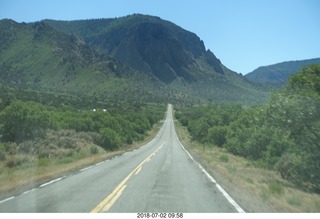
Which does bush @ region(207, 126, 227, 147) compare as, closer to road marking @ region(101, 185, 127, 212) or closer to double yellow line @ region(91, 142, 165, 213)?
double yellow line @ region(91, 142, 165, 213)

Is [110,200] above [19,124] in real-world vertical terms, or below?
below

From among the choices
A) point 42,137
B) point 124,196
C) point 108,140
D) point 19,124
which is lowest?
point 108,140

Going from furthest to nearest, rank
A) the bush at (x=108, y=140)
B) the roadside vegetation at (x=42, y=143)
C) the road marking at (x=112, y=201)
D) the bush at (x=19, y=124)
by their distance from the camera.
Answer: the bush at (x=108, y=140) → the bush at (x=19, y=124) → the roadside vegetation at (x=42, y=143) → the road marking at (x=112, y=201)

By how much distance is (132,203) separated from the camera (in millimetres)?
11641

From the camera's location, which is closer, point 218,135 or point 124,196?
point 124,196

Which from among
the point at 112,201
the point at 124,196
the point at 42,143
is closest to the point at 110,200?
the point at 112,201

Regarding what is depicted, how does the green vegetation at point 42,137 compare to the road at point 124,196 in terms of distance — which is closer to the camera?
the road at point 124,196

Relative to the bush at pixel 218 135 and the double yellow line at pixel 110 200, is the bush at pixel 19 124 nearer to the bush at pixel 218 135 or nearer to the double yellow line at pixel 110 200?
the double yellow line at pixel 110 200

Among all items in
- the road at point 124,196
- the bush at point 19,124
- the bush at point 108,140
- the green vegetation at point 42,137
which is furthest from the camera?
the bush at point 108,140

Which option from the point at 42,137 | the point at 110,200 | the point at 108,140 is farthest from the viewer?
the point at 108,140
